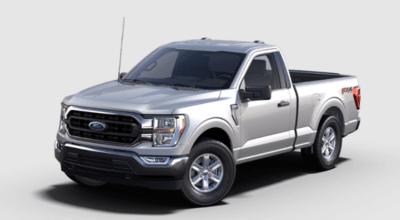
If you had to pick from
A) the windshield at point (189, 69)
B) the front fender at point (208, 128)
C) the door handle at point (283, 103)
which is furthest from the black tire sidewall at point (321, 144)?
the front fender at point (208, 128)

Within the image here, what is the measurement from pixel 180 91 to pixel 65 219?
2.43 m

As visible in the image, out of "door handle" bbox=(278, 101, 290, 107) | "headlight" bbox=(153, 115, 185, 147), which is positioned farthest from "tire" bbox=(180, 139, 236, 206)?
"door handle" bbox=(278, 101, 290, 107)

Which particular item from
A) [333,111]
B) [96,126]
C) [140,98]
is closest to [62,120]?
[96,126]

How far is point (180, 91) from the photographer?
11.5 meters

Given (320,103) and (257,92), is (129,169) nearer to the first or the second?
(257,92)

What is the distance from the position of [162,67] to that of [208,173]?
7.14 feet

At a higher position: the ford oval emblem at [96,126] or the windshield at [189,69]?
the windshield at [189,69]

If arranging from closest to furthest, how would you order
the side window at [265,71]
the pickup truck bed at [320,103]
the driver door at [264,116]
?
the driver door at [264,116] < the side window at [265,71] < the pickup truck bed at [320,103]

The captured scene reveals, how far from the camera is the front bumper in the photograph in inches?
424

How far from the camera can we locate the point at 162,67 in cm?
1271

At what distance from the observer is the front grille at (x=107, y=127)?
10805 millimetres

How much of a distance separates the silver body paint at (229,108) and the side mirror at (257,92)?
12 centimetres

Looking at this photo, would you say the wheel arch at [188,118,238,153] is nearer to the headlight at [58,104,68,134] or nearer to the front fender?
the front fender

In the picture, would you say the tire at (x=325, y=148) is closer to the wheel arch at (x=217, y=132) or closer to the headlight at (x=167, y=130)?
the wheel arch at (x=217, y=132)
